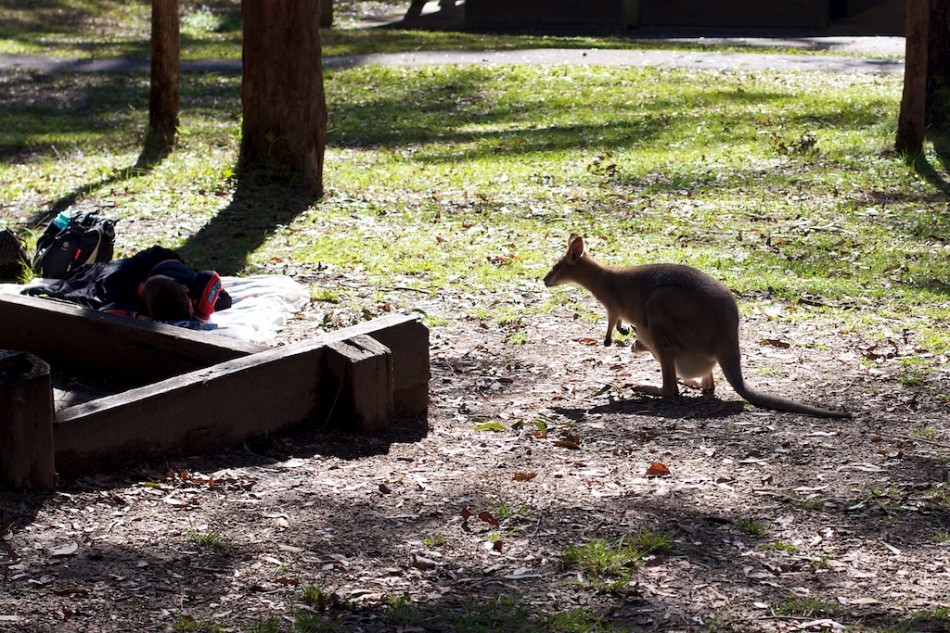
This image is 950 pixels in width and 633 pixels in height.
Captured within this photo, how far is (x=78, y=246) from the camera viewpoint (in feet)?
28.0

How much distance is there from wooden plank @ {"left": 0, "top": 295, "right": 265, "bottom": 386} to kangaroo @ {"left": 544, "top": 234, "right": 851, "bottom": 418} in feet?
7.30

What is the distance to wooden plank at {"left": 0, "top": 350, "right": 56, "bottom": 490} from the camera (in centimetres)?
468

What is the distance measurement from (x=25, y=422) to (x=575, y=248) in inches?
149

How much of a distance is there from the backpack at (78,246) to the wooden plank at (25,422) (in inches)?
152

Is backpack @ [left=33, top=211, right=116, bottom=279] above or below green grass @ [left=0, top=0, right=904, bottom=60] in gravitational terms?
below

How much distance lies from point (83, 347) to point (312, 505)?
2.25 metres

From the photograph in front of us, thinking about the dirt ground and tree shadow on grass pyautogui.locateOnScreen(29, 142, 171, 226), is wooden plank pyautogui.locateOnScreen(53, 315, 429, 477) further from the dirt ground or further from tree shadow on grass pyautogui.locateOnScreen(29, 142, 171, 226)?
tree shadow on grass pyautogui.locateOnScreen(29, 142, 171, 226)

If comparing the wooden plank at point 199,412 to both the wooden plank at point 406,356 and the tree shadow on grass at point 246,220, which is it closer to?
the wooden plank at point 406,356

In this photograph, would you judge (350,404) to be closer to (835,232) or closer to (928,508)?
(928,508)

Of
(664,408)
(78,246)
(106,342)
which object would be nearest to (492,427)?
(664,408)

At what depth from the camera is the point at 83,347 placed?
6703 millimetres

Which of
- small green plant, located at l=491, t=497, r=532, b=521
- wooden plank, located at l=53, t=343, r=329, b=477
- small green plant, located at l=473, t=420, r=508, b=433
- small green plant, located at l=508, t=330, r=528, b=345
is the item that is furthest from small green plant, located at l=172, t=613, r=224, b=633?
small green plant, located at l=508, t=330, r=528, b=345

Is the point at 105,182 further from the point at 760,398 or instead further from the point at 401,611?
the point at 401,611

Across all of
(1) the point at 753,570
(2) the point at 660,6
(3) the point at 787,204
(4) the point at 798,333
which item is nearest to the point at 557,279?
(4) the point at 798,333
